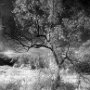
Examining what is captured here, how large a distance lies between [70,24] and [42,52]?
494 centimetres

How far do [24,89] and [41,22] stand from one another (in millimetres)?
2852

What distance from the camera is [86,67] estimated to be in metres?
9.05

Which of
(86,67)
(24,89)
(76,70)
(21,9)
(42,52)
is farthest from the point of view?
(42,52)

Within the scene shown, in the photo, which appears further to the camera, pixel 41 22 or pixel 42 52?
pixel 42 52

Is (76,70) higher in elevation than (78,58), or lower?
lower

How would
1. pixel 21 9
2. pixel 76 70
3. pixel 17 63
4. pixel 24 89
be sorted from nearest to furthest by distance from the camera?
pixel 24 89
pixel 21 9
pixel 76 70
pixel 17 63

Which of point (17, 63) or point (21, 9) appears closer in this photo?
point (21, 9)

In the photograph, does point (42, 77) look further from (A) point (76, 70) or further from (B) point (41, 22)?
(B) point (41, 22)

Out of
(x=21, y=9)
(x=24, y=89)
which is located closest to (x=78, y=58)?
(x=24, y=89)

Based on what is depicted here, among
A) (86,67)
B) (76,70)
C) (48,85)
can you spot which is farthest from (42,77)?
(86,67)

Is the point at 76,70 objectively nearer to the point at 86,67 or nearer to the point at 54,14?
the point at 86,67

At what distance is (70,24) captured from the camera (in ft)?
23.5

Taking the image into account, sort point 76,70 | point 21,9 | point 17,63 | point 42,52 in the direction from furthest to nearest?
point 42,52
point 17,63
point 76,70
point 21,9

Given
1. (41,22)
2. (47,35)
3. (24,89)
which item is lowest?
(24,89)
